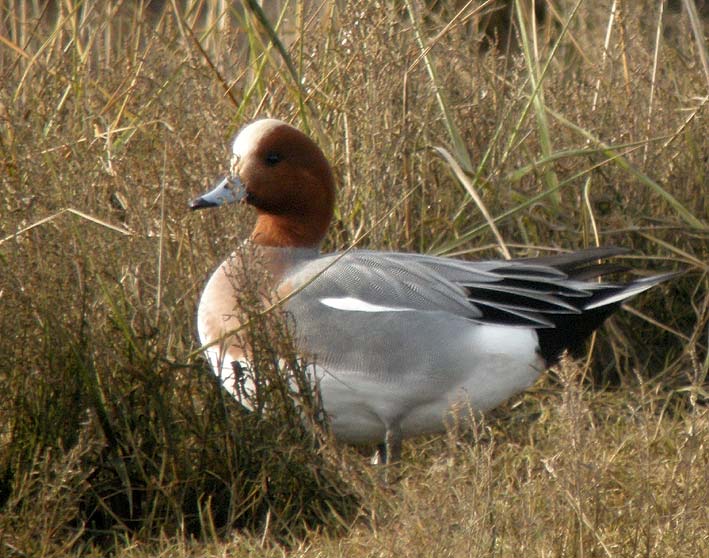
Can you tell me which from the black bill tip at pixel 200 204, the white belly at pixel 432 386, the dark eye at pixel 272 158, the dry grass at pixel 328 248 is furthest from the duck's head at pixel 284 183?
the white belly at pixel 432 386

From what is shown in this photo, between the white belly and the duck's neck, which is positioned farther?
the duck's neck

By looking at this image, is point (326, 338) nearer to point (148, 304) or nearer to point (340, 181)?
point (148, 304)

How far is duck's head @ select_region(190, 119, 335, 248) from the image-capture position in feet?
11.4

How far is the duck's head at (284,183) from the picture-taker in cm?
348

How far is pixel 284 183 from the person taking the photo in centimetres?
353

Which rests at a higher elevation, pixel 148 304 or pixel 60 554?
pixel 148 304

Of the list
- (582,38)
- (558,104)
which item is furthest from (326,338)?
(582,38)

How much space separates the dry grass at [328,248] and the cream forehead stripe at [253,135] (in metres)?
0.12

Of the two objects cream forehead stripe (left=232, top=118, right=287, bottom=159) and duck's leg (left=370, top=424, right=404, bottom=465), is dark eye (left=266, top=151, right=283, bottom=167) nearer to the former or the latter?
cream forehead stripe (left=232, top=118, right=287, bottom=159)

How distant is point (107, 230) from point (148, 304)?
0.23 metres

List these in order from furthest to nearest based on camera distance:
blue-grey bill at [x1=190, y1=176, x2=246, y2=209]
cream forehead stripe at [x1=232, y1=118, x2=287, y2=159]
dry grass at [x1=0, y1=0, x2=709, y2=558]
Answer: cream forehead stripe at [x1=232, y1=118, x2=287, y2=159], blue-grey bill at [x1=190, y1=176, x2=246, y2=209], dry grass at [x1=0, y1=0, x2=709, y2=558]

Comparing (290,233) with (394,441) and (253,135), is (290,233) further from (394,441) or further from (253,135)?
(394,441)

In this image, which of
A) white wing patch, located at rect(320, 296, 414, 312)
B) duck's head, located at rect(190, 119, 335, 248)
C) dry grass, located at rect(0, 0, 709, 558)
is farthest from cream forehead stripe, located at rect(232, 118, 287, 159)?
white wing patch, located at rect(320, 296, 414, 312)

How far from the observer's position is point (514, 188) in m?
4.12
